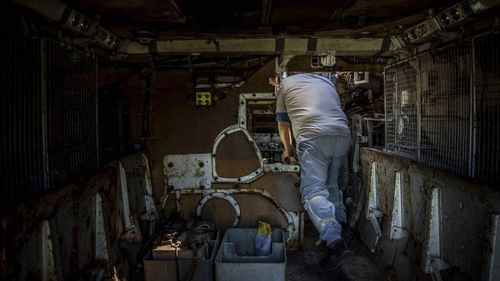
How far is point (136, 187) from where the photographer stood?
4293mm

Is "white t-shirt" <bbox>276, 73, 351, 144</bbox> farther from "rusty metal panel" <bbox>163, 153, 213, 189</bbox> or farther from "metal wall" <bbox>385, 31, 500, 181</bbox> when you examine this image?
"rusty metal panel" <bbox>163, 153, 213, 189</bbox>

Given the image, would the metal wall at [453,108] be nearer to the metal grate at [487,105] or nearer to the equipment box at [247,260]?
the metal grate at [487,105]

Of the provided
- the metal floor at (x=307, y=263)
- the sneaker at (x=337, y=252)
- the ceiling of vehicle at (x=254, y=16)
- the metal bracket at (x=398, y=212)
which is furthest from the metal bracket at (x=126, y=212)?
the metal bracket at (x=398, y=212)

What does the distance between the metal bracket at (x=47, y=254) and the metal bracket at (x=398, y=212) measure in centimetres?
313

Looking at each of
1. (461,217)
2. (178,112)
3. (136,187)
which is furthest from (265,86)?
(461,217)

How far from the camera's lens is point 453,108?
2.96m

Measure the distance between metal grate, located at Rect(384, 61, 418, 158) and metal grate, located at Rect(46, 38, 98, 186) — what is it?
312 cm

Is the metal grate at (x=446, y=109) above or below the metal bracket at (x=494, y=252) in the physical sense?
above

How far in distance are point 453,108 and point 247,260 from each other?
2416 millimetres

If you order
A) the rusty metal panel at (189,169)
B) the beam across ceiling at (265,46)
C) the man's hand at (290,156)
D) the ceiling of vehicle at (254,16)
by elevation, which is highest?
the ceiling of vehicle at (254,16)

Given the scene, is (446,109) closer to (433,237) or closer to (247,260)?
(433,237)

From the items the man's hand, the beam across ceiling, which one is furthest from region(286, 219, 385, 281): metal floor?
the beam across ceiling

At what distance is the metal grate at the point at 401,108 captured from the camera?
3.66 meters

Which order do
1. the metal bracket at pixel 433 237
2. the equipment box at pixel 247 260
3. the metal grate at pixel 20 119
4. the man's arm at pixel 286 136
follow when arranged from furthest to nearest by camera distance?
the man's arm at pixel 286 136 < the equipment box at pixel 247 260 < the metal bracket at pixel 433 237 < the metal grate at pixel 20 119
